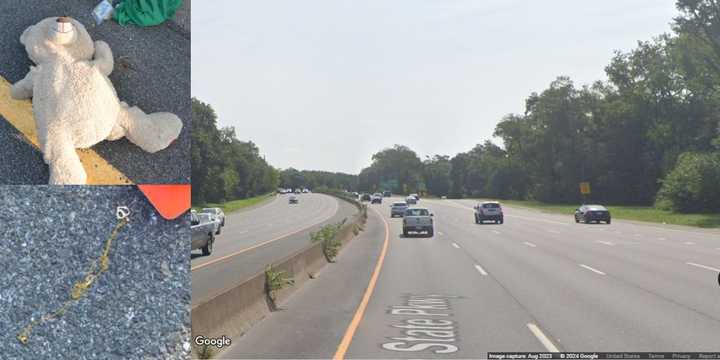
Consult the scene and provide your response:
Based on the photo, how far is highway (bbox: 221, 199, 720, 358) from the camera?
895 cm

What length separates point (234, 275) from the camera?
18.3m

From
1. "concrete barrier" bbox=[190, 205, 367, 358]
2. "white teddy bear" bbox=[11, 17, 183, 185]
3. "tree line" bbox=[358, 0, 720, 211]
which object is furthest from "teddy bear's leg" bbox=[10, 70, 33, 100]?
"tree line" bbox=[358, 0, 720, 211]

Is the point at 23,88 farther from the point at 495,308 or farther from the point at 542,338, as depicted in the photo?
the point at 495,308

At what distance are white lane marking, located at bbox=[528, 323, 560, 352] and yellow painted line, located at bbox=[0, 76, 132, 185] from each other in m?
5.49

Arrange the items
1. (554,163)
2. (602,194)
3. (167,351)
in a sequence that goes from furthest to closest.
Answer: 1. (554,163)
2. (602,194)
3. (167,351)

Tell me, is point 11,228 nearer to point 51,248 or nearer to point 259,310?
point 51,248

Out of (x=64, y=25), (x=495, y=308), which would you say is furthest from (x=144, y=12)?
(x=495, y=308)

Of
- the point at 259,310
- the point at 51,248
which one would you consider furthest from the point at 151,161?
the point at 259,310

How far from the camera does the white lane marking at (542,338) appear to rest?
8.63 meters

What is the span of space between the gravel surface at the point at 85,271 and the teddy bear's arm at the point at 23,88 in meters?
0.70

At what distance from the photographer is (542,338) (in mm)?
9289

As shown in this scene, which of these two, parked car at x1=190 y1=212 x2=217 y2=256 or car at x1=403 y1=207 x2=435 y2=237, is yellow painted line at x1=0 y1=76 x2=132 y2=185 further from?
car at x1=403 y1=207 x2=435 y2=237

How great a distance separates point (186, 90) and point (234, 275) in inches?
515

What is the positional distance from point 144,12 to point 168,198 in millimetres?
1521
